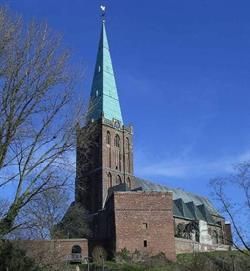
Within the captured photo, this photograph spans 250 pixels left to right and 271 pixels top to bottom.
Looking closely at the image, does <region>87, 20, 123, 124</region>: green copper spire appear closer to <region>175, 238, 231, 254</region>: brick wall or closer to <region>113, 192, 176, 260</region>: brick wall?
<region>113, 192, 176, 260</region>: brick wall

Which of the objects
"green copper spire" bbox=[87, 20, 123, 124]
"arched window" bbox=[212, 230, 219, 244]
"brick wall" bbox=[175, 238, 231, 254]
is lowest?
"brick wall" bbox=[175, 238, 231, 254]

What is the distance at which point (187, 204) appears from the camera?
76438 millimetres

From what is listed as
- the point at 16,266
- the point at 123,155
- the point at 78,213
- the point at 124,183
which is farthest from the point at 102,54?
the point at 16,266

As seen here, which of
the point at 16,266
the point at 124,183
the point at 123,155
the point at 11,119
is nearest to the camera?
the point at 11,119

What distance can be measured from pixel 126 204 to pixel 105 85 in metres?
27.8

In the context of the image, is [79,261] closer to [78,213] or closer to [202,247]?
[78,213]

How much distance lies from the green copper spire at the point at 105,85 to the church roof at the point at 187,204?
1104 centimetres

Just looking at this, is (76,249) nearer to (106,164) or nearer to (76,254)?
(76,254)

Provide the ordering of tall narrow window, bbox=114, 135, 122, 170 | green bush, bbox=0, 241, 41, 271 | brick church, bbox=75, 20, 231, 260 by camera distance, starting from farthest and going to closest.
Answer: tall narrow window, bbox=114, 135, 122, 170, brick church, bbox=75, 20, 231, 260, green bush, bbox=0, 241, 41, 271

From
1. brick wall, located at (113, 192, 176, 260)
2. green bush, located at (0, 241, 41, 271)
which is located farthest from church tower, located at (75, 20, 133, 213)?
green bush, located at (0, 241, 41, 271)

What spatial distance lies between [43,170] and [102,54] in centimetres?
6990

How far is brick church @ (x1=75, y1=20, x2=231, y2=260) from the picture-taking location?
55188 millimetres

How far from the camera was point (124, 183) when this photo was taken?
72.8 m

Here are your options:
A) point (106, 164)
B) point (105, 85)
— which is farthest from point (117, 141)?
point (105, 85)
